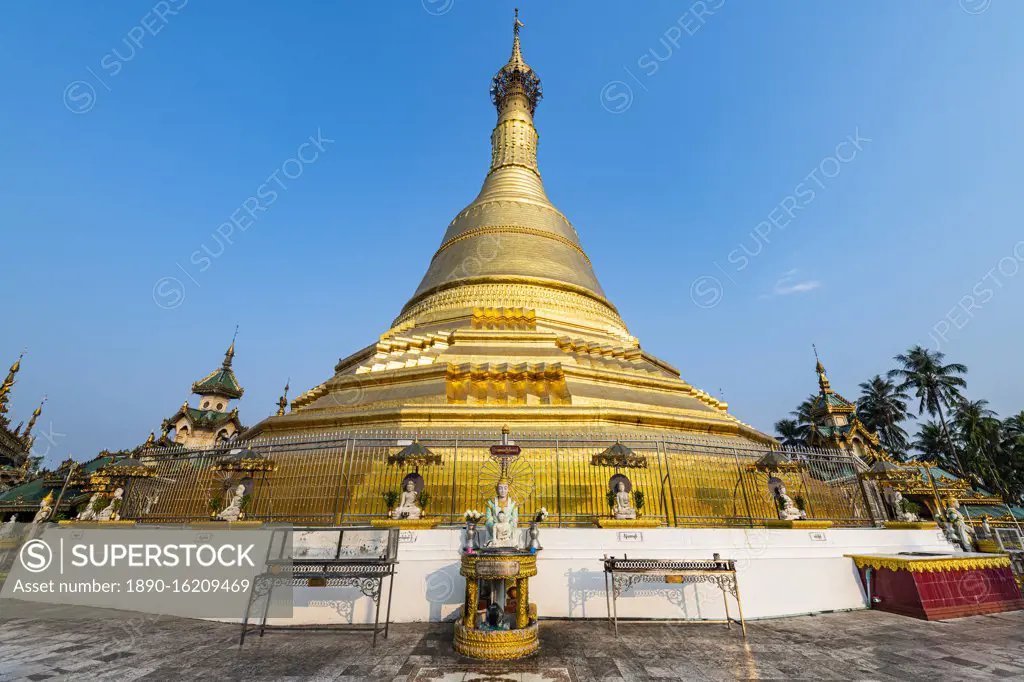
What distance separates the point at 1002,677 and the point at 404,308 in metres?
20.1

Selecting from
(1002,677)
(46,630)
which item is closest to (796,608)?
(1002,677)

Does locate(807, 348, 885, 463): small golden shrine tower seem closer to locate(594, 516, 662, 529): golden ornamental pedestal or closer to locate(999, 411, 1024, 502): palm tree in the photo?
locate(999, 411, 1024, 502): palm tree

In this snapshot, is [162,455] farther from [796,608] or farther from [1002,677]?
[1002,677]

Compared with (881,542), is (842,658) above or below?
below

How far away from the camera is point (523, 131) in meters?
29.2

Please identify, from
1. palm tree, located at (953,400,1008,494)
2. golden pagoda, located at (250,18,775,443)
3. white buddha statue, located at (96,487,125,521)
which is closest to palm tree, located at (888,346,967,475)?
palm tree, located at (953,400,1008,494)

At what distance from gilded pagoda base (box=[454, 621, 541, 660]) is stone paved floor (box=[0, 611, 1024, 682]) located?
15 cm

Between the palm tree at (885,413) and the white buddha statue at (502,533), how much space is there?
4333 centimetres

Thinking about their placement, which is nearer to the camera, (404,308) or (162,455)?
(162,455)

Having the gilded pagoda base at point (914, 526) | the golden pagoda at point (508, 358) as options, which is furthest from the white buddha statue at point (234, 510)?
the gilded pagoda base at point (914, 526)

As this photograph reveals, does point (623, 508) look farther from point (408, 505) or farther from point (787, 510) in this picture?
point (408, 505)

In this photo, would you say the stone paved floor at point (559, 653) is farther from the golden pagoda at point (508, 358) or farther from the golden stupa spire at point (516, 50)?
the golden stupa spire at point (516, 50)

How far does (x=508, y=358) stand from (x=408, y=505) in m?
6.44

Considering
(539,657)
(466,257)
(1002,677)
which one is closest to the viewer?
(1002,677)
